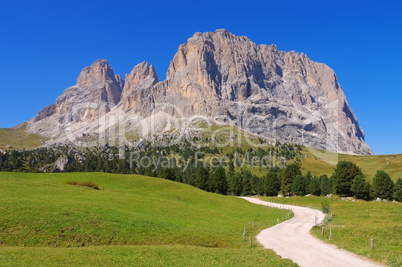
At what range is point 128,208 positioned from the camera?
50656 millimetres

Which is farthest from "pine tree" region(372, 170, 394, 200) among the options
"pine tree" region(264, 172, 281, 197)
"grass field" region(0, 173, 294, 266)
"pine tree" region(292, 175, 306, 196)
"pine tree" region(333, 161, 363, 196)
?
"grass field" region(0, 173, 294, 266)

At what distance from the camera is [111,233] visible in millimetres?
35812

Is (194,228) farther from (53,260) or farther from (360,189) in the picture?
(360,189)

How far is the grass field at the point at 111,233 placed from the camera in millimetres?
26344

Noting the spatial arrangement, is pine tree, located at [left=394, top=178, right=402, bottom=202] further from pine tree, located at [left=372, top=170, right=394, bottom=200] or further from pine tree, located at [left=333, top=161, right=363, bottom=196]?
pine tree, located at [left=333, top=161, right=363, bottom=196]

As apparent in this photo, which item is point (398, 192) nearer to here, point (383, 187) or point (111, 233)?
point (383, 187)

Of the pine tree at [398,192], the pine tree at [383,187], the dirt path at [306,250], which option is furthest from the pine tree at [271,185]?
the dirt path at [306,250]

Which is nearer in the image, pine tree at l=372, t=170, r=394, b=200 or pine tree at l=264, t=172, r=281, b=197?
pine tree at l=372, t=170, r=394, b=200

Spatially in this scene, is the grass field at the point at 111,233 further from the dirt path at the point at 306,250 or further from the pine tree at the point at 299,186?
the pine tree at the point at 299,186

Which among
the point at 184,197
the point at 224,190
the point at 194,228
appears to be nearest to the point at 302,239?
the point at 194,228

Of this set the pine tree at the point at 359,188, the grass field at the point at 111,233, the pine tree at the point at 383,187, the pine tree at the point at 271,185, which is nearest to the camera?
the grass field at the point at 111,233

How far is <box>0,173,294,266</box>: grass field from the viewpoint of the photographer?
2634 cm

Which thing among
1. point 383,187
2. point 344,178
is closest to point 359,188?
point 344,178

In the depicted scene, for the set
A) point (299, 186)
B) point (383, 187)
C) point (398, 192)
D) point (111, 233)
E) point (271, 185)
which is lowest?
point (271, 185)
